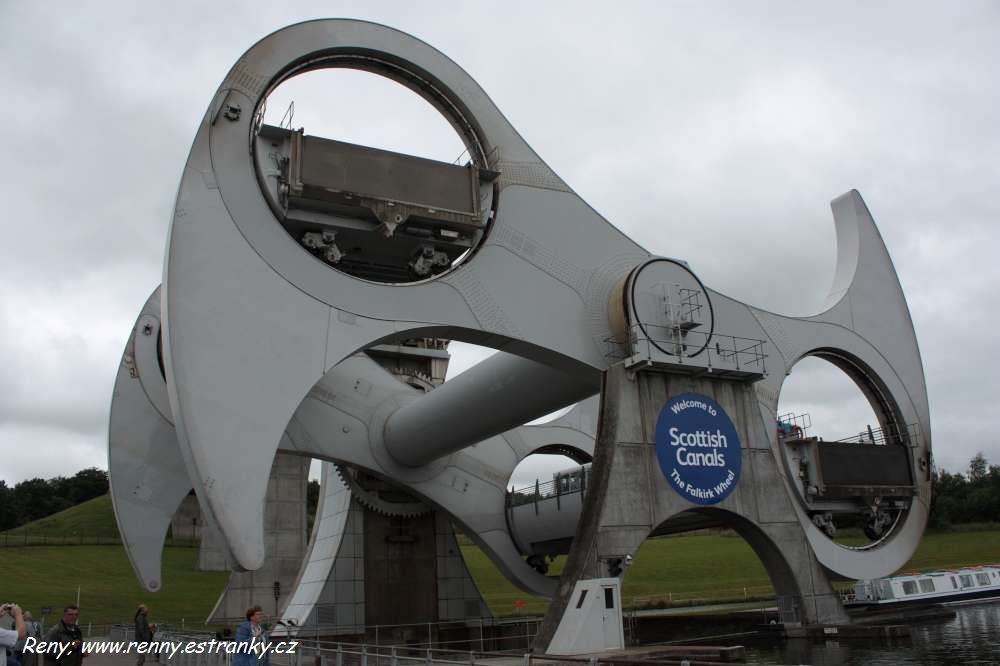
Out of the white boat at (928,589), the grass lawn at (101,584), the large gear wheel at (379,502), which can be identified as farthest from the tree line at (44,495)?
the white boat at (928,589)

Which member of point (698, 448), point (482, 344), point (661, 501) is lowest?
point (661, 501)

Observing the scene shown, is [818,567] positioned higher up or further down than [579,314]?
further down

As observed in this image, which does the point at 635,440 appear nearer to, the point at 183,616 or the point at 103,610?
the point at 183,616

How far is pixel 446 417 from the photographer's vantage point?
76.0ft

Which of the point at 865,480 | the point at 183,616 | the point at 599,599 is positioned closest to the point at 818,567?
the point at 865,480

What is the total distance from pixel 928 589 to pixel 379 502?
62.4 feet

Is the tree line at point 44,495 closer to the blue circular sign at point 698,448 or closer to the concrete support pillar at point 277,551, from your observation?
the concrete support pillar at point 277,551

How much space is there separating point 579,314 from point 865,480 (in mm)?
9738

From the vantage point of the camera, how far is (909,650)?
16.0 metres

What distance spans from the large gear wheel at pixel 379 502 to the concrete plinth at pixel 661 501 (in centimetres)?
1191

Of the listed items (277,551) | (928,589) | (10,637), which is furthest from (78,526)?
(10,637)

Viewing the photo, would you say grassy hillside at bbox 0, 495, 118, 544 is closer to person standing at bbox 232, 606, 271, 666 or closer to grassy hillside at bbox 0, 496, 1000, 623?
grassy hillside at bbox 0, 496, 1000, 623

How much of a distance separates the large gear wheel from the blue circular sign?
41.7 feet

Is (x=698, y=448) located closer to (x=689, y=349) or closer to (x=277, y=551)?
(x=689, y=349)
